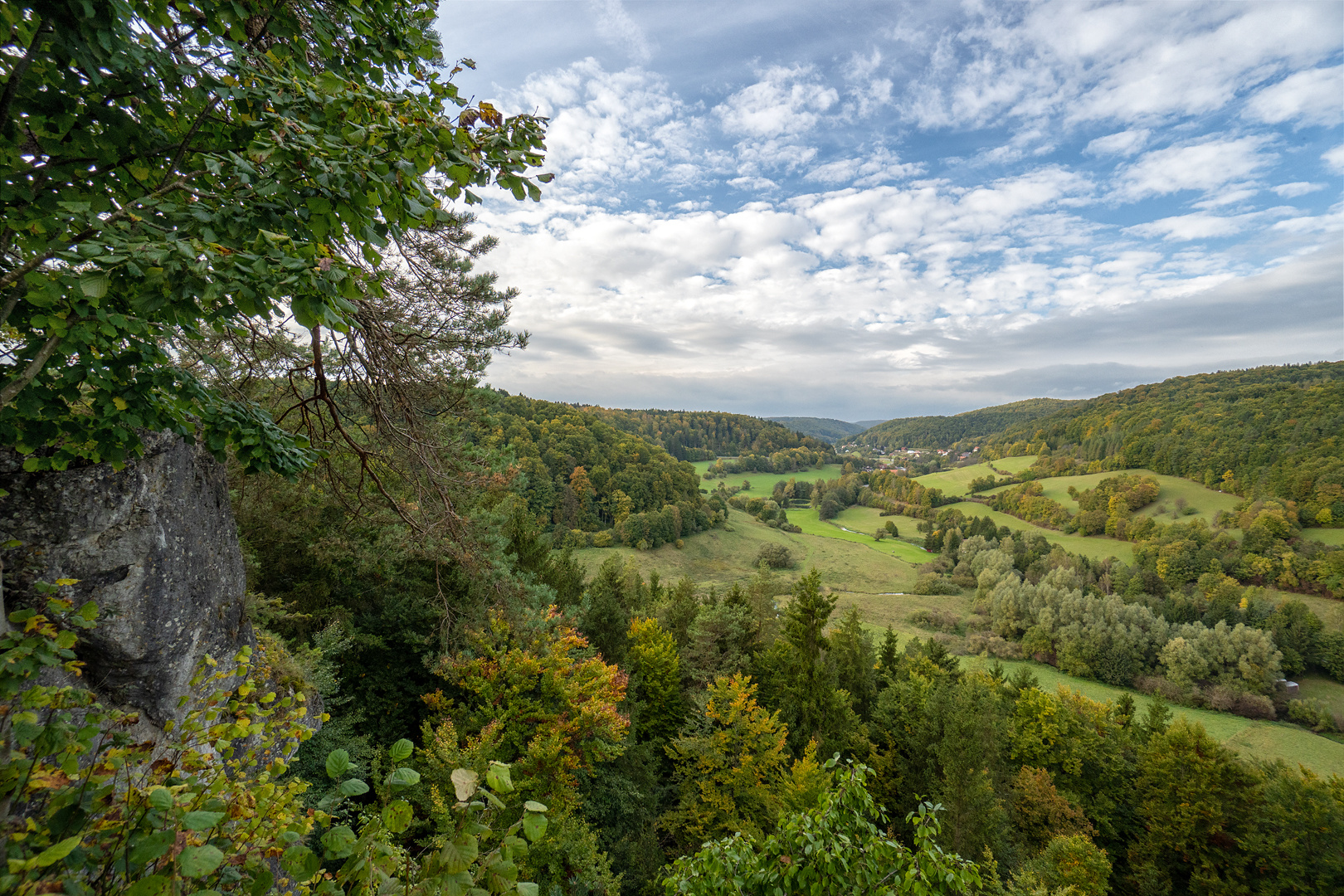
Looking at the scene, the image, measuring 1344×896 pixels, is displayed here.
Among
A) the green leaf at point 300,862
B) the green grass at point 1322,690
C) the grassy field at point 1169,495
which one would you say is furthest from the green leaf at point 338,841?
the grassy field at point 1169,495

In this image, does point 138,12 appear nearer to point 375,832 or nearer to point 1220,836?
point 375,832

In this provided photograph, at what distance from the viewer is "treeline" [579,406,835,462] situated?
411 feet

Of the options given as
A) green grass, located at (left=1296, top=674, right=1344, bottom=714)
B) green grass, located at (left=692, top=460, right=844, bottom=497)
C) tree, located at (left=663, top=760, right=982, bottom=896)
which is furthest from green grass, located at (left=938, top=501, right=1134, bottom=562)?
tree, located at (left=663, top=760, right=982, bottom=896)

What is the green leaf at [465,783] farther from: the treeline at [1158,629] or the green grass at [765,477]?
the green grass at [765,477]

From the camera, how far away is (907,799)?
2041 centimetres

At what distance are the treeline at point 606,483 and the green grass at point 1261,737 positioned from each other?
38.6 meters

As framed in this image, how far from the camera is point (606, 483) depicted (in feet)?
221

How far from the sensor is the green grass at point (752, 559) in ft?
199

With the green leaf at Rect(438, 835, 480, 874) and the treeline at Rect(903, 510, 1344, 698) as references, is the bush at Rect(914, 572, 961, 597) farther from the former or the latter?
the green leaf at Rect(438, 835, 480, 874)

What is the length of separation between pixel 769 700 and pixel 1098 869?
11.6 m

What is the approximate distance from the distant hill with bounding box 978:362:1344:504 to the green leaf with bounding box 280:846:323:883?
102 m

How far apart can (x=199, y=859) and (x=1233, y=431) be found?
118 metres

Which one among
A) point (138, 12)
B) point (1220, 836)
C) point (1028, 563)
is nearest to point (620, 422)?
point (1028, 563)

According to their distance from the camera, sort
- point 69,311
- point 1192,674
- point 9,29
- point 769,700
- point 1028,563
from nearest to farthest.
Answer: point 9,29 → point 69,311 → point 769,700 → point 1192,674 → point 1028,563
